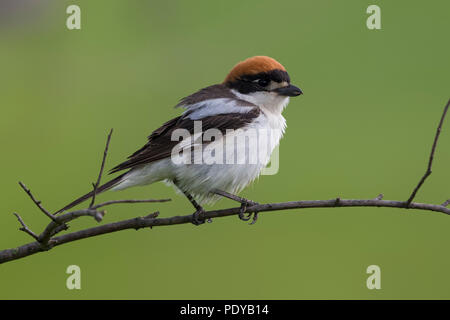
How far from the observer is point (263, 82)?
454 centimetres

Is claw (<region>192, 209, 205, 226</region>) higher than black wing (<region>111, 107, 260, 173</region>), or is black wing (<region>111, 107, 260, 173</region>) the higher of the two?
black wing (<region>111, 107, 260, 173</region>)

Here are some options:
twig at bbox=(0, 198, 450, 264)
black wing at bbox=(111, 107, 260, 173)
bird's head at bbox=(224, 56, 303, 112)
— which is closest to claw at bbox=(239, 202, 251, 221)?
twig at bbox=(0, 198, 450, 264)

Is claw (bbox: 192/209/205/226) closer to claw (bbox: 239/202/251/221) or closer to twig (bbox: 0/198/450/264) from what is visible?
twig (bbox: 0/198/450/264)

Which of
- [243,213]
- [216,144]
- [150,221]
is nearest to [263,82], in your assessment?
[216,144]

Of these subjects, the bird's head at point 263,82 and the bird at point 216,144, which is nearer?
the bird at point 216,144

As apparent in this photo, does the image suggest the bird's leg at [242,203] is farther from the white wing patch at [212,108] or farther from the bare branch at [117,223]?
the white wing patch at [212,108]

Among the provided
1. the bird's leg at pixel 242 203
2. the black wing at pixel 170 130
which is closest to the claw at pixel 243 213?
the bird's leg at pixel 242 203

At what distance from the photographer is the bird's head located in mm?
4477

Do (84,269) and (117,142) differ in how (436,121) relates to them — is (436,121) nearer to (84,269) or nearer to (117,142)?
(117,142)

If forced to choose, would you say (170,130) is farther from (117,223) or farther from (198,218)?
(117,223)

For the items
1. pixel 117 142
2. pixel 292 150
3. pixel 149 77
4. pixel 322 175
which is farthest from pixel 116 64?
pixel 322 175

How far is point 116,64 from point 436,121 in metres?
5.61

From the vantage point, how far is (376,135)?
31.7ft

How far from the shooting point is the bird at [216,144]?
4.11 m
